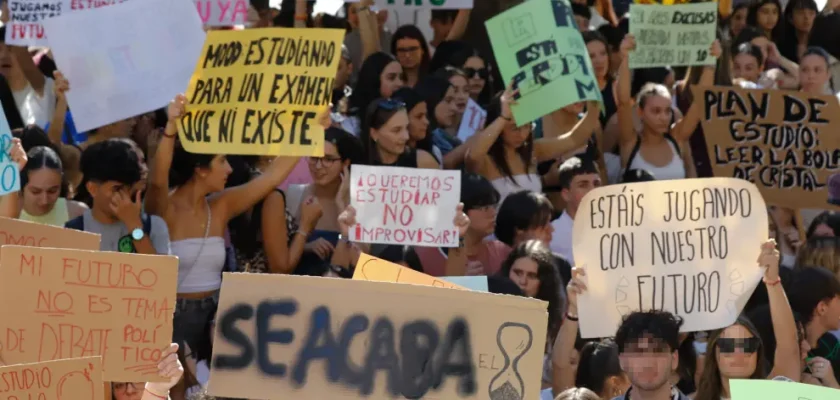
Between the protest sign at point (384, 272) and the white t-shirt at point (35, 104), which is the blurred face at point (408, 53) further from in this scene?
the protest sign at point (384, 272)

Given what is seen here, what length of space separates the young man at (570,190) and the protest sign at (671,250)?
172 cm

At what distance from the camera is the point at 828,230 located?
859 centimetres

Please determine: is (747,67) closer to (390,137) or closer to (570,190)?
(570,190)

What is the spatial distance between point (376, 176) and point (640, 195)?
4.90ft

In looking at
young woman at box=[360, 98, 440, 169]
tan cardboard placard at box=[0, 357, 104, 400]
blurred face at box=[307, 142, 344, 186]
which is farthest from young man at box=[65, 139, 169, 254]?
tan cardboard placard at box=[0, 357, 104, 400]

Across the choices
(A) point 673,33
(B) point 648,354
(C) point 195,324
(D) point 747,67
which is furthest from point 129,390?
(D) point 747,67

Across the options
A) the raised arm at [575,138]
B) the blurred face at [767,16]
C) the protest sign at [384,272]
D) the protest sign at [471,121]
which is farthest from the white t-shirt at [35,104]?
the blurred face at [767,16]

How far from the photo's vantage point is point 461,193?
8.07m

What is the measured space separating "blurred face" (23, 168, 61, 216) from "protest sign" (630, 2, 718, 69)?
3.79 metres

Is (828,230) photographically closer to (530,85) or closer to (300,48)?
(530,85)

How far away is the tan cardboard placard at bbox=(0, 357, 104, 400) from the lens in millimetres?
5148

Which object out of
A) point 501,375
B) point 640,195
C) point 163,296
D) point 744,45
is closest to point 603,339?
point 640,195

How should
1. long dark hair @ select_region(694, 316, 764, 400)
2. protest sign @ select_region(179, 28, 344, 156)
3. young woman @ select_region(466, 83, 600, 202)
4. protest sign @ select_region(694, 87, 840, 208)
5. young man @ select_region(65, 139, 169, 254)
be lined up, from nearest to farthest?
1. long dark hair @ select_region(694, 316, 764, 400)
2. young man @ select_region(65, 139, 169, 254)
3. protest sign @ select_region(179, 28, 344, 156)
4. young woman @ select_region(466, 83, 600, 202)
5. protest sign @ select_region(694, 87, 840, 208)

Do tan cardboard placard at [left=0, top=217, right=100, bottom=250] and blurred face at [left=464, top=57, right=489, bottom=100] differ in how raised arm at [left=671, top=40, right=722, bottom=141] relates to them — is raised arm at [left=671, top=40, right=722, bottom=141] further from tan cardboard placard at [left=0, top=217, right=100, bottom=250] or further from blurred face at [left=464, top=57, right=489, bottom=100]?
tan cardboard placard at [left=0, top=217, right=100, bottom=250]
